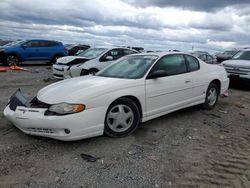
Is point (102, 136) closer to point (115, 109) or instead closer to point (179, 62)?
point (115, 109)

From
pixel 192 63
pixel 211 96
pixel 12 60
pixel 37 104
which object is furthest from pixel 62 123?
pixel 12 60

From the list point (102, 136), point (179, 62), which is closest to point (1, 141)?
point (102, 136)

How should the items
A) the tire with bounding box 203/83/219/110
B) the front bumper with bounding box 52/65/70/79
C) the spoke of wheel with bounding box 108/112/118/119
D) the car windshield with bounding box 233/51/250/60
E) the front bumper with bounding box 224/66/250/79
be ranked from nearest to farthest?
the spoke of wheel with bounding box 108/112/118/119, the tire with bounding box 203/83/219/110, the front bumper with bounding box 224/66/250/79, the front bumper with bounding box 52/65/70/79, the car windshield with bounding box 233/51/250/60

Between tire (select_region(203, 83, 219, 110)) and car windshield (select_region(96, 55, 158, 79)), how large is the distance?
1891 millimetres

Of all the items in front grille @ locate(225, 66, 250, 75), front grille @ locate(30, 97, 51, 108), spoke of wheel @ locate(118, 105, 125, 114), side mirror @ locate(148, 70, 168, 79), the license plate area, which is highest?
side mirror @ locate(148, 70, 168, 79)

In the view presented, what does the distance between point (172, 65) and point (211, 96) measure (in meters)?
1.63

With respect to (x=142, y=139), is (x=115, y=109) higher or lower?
higher

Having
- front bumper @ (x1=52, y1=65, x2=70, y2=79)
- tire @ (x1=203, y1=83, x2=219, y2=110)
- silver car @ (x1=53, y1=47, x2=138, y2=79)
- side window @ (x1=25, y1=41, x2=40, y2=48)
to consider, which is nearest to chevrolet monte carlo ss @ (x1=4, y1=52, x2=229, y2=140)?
tire @ (x1=203, y1=83, x2=219, y2=110)

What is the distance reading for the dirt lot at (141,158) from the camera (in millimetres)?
3143

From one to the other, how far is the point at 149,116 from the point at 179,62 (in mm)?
1636

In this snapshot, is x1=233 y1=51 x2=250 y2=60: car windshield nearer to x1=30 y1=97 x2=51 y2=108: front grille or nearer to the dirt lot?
the dirt lot

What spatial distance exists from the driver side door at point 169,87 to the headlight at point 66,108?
53.6 inches

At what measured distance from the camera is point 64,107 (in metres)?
3.87

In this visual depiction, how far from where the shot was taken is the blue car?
49.1 ft
